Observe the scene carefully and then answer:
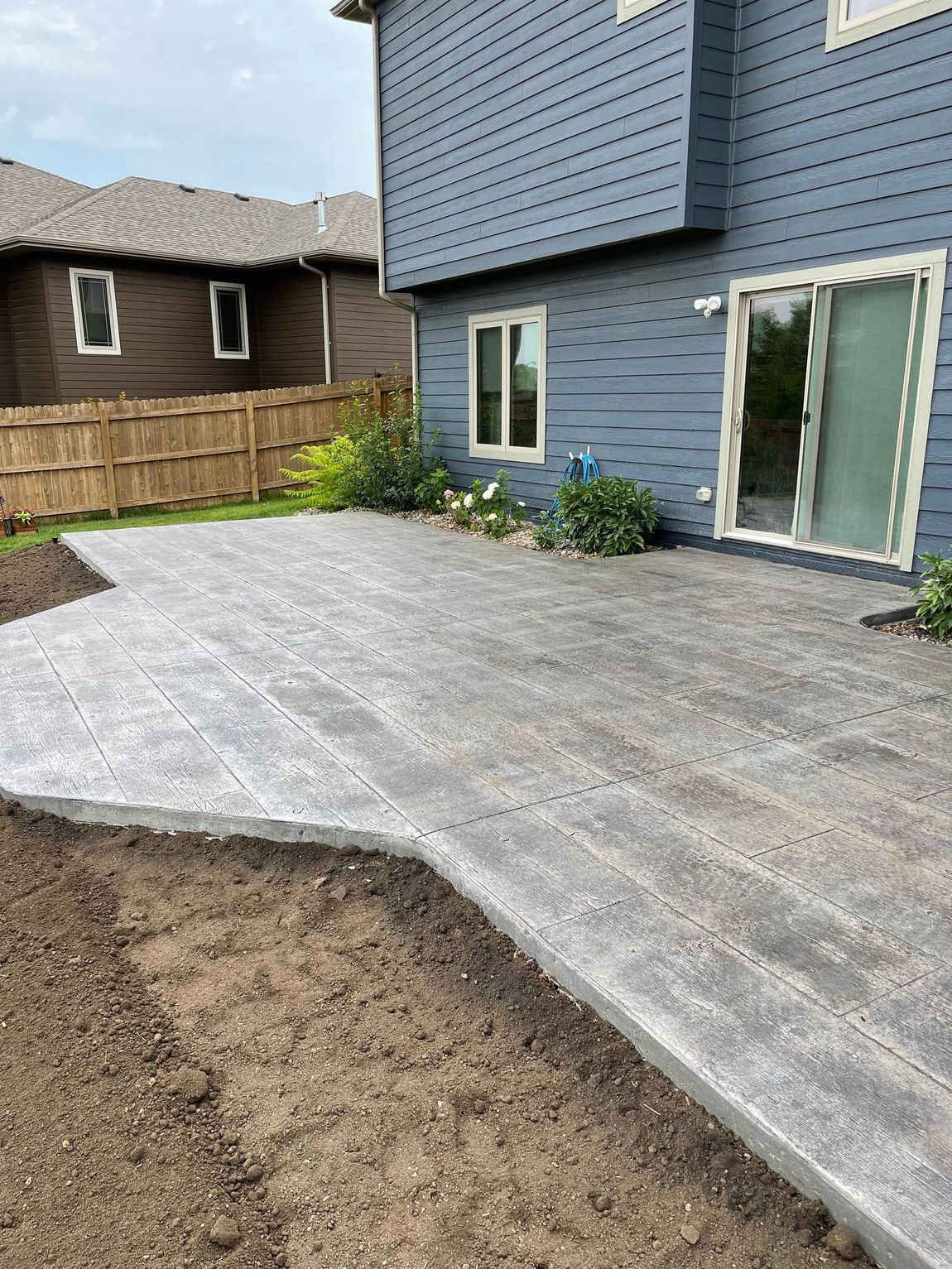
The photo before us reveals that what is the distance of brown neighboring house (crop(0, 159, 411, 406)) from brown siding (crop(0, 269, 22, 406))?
0.02 meters

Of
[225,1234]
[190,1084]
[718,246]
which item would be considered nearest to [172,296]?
[718,246]

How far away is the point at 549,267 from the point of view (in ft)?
27.9

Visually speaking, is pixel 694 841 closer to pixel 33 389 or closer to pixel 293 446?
pixel 293 446

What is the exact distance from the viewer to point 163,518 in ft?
37.1

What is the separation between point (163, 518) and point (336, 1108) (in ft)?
34.3

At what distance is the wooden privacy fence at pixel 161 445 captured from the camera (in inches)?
431

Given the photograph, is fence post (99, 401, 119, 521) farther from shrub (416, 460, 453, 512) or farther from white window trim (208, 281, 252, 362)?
white window trim (208, 281, 252, 362)

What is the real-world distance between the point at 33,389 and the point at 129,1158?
52.3 ft

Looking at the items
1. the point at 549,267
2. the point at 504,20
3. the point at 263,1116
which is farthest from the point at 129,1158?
the point at 504,20

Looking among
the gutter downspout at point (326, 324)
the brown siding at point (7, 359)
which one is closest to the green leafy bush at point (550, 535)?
the gutter downspout at point (326, 324)

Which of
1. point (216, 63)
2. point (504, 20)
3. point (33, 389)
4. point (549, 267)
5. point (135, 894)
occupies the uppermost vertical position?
point (216, 63)

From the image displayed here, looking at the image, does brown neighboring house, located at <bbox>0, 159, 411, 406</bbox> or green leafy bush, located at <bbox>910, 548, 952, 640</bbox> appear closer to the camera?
green leafy bush, located at <bbox>910, 548, 952, 640</bbox>

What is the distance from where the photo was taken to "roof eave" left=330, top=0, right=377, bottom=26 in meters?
10.1

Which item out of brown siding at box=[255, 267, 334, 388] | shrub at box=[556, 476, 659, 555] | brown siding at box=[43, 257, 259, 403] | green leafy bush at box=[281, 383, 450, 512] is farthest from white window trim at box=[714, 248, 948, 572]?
brown siding at box=[43, 257, 259, 403]
